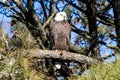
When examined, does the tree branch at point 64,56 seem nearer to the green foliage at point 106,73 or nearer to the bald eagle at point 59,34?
the green foliage at point 106,73

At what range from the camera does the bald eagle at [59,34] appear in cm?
575

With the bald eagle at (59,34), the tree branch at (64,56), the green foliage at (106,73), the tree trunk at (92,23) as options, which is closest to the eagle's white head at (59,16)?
the bald eagle at (59,34)

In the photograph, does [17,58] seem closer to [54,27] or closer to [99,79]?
[99,79]

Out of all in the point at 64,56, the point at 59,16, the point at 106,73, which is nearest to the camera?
the point at 106,73

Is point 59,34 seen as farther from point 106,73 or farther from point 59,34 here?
point 106,73

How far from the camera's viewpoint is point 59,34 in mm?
5828

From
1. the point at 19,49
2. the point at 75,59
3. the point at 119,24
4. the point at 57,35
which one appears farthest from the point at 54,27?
the point at 19,49

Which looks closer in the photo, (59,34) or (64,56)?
(64,56)

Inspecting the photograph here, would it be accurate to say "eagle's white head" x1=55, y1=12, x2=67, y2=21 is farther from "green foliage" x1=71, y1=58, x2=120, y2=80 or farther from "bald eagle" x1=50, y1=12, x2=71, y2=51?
"green foliage" x1=71, y1=58, x2=120, y2=80

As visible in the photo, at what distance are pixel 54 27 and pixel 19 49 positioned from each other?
2.23 m

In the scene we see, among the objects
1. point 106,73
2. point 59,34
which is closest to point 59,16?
point 59,34

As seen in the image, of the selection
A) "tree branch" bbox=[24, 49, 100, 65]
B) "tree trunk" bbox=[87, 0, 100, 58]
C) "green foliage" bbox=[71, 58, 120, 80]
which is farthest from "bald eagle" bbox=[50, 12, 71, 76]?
"green foliage" bbox=[71, 58, 120, 80]

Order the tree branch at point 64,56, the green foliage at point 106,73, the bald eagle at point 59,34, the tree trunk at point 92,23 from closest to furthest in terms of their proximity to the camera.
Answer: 1. the green foliage at point 106,73
2. the tree branch at point 64,56
3. the tree trunk at point 92,23
4. the bald eagle at point 59,34

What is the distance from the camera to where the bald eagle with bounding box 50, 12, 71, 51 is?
5746 mm
